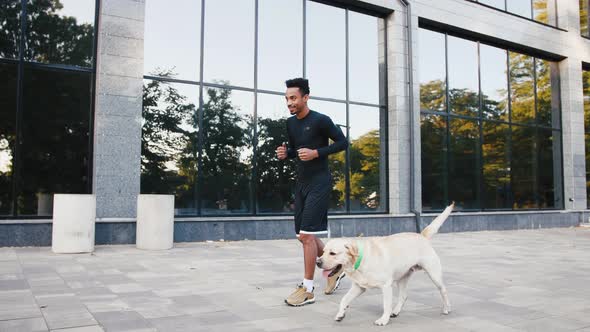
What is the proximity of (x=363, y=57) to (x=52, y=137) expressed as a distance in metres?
9.01

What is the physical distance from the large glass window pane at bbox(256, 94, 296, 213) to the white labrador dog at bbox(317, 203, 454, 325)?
803cm

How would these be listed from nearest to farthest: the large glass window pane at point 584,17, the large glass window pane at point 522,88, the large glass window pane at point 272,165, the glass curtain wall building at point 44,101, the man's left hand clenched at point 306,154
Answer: the man's left hand clenched at point 306,154 < the glass curtain wall building at point 44,101 < the large glass window pane at point 272,165 < the large glass window pane at point 522,88 < the large glass window pane at point 584,17

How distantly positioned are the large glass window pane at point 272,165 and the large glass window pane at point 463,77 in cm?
663

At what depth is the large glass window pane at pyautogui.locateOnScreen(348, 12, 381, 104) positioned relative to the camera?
14.2 metres

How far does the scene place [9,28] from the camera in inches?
381

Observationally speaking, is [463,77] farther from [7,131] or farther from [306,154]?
[7,131]

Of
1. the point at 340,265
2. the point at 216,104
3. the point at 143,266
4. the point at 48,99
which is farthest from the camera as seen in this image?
the point at 216,104

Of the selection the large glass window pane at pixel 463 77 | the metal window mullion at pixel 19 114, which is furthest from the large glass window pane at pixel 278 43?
the large glass window pane at pixel 463 77

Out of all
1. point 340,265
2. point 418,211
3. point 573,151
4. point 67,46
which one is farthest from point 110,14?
point 573,151

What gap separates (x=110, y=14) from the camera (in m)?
10.1

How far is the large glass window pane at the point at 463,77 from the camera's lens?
630 inches

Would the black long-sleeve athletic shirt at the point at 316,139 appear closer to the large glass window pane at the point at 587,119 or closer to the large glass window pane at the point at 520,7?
the large glass window pane at the point at 520,7

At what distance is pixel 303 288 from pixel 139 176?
257 inches

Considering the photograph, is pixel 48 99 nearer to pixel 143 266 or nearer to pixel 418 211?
pixel 143 266
